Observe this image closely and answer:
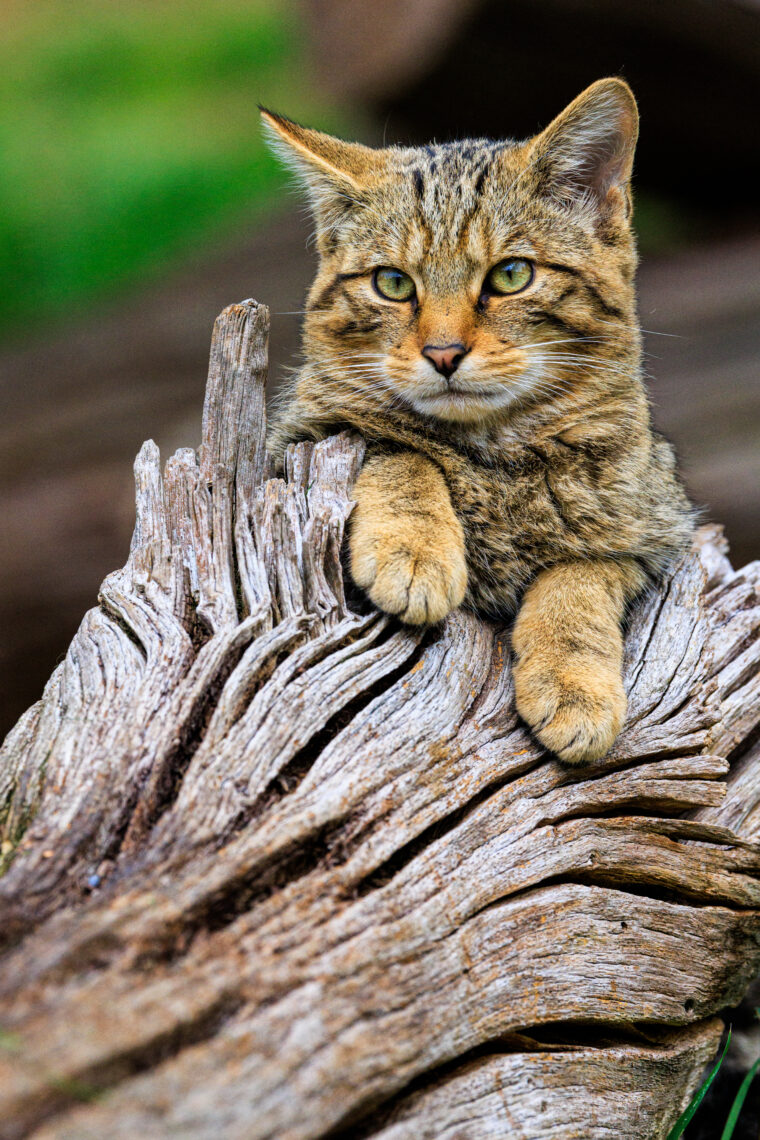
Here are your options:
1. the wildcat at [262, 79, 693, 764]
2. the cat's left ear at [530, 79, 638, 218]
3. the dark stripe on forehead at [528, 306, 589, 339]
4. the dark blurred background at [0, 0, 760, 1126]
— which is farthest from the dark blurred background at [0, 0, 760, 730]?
the cat's left ear at [530, 79, 638, 218]

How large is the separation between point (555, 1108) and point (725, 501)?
438 cm

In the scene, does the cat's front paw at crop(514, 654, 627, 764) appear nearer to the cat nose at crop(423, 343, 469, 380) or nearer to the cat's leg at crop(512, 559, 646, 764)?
the cat's leg at crop(512, 559, 646, 764)

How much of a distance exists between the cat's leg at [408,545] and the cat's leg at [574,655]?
0.27 m

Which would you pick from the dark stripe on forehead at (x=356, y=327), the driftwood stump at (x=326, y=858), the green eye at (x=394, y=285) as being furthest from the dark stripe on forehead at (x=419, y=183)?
the driftwood stump at (x=326, y=858)

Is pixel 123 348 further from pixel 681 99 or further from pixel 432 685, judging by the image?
pixel 432 685

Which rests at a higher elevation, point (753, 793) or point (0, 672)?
point (0, 672)

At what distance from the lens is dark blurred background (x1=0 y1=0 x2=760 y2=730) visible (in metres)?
5.68

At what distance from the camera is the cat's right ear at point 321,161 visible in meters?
3.03

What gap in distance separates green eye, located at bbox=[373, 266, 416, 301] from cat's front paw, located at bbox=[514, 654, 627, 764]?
43.3 inches

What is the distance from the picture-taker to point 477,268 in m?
2.79

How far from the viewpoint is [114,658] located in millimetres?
2342

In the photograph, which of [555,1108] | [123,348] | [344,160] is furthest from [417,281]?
[123,348]

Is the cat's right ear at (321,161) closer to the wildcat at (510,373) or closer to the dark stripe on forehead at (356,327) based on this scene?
the wildcat at (510,373)

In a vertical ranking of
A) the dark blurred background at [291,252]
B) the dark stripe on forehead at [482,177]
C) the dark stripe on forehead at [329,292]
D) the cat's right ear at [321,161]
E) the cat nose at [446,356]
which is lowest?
the cat nose at [446,356]
